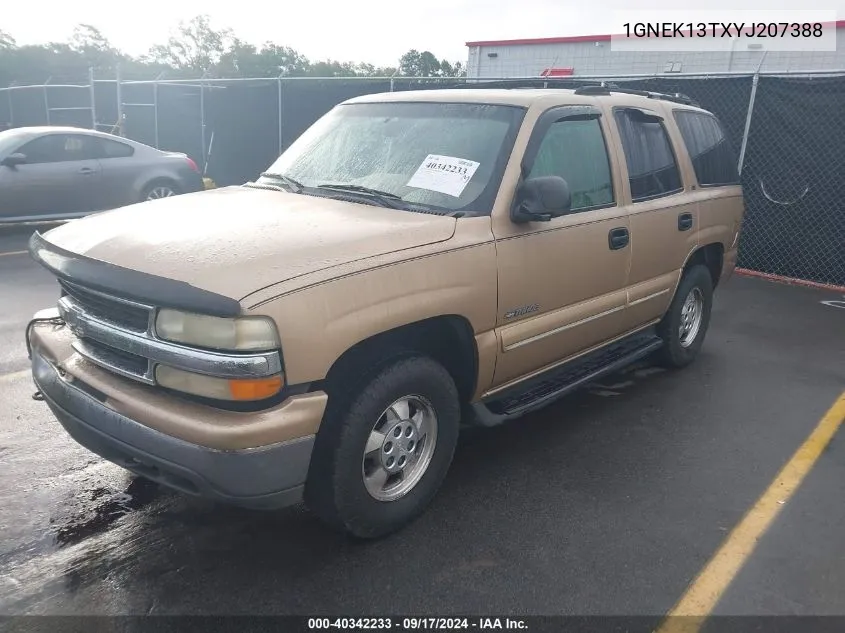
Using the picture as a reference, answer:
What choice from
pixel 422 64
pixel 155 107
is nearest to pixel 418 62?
pixel 422 64

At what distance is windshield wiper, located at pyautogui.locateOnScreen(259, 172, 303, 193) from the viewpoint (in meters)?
3.89

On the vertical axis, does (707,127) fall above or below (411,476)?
above

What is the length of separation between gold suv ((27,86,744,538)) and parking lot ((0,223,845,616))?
0.31m

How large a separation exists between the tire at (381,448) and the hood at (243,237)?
0.53 meters

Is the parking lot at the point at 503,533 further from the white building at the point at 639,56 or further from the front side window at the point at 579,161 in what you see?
the white building at the point at 639,56

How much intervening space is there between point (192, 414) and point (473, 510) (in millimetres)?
1500

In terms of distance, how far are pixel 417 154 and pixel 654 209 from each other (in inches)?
67.5

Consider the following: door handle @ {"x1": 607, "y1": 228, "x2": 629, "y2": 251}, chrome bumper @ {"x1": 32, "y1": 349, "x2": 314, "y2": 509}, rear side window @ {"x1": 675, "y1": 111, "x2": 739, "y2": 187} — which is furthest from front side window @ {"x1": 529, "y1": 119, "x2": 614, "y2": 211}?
chrome bumper @ {"x1": 32, "y1": 349, "x2": 314, "y2": 509}

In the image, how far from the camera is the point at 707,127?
5.58 metres

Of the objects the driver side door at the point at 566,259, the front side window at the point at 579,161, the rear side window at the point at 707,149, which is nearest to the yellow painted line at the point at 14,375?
the driver side door at the point at 566,259

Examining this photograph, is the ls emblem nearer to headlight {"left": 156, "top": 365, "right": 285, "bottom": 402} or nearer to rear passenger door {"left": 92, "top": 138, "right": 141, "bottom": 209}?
headlight {"left": 156, "top": 365, "right": 285, "bottom": 402}

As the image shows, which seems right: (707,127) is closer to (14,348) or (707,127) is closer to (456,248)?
(456,248)

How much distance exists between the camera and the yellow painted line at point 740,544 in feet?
9.09

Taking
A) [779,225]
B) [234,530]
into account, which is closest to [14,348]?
[234,530]
